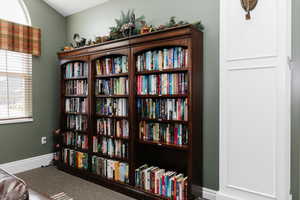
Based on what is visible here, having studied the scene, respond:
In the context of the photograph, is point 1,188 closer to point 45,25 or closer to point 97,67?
point 97,67

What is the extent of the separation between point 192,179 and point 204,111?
2.51 feet

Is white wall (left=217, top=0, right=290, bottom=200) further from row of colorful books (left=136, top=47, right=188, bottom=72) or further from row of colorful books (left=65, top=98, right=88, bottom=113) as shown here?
row of colorful books (left=65, top=98, right=88, bottom=113)

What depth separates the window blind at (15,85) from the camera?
305 cm

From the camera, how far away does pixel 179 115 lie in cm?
225

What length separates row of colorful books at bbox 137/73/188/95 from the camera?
2223 millimetres

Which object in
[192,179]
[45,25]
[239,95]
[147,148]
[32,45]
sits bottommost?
[192,179]

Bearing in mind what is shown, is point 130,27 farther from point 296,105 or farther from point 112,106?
point 296,105

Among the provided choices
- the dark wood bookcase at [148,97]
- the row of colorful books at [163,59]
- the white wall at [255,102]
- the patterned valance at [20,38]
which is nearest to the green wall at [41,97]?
the patterned valance at [20,38]

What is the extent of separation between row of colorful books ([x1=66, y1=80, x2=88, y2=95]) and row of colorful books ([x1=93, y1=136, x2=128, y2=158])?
0.76 meters

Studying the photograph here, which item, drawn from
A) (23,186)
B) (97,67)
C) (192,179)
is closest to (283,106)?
(192,179)

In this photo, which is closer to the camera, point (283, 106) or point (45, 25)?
point (283, 106)

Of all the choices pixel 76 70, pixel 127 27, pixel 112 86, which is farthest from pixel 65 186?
pixel 127 27

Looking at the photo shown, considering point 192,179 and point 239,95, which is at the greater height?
point 239,95

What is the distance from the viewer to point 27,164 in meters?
3.31
